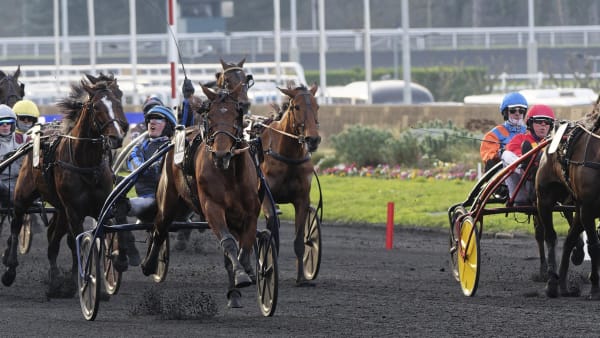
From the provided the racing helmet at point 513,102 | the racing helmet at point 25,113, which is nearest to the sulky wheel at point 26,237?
the racing helmet at point 25,113

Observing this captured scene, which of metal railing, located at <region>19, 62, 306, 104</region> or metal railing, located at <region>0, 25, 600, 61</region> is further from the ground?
metal railing, located at <region>0, 25, 600, 61</region>

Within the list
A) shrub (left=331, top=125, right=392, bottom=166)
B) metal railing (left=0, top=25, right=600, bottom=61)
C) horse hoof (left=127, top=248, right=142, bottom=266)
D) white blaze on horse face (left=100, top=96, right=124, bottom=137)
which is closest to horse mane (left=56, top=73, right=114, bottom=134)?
white blaze on horse face (left=100, top=96, right=124, bottom=137)

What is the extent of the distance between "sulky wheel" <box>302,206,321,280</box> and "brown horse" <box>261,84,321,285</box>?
14.8 inches

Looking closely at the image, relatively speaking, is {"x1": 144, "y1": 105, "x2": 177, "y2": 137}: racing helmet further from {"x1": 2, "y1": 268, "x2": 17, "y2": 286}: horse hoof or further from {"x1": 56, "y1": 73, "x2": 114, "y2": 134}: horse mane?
{"x1": 2, "y1": 268, "x2": 17, "y2": 286}: horse hoof

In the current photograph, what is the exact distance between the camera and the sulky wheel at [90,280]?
10.3 meters

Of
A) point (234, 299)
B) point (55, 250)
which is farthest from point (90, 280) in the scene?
point (55, 250)

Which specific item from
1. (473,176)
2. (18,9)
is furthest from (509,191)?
(18,9)

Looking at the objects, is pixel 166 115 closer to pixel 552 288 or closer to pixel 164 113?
pixel 164 113

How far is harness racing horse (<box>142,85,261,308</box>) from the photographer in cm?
1013

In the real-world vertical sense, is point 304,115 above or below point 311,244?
above

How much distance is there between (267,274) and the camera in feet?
33.1

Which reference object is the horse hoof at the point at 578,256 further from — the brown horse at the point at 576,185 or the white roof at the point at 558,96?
the white roof at the point at 558,96

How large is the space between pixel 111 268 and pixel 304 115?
2.10 metres

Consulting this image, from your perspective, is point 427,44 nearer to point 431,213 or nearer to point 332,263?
point 431,213
